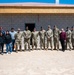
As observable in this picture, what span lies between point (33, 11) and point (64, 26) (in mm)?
2650

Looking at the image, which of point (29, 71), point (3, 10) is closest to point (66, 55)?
point (29, 71)

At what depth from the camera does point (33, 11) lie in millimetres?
22391

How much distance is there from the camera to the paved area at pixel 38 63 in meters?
14.7

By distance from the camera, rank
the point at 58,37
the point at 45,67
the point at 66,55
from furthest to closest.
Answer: the point at 58,37, the point at 66,55, the point at 45,67

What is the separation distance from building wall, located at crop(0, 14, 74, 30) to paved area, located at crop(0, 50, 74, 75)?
10.9 feet

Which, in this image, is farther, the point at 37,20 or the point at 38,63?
the point at 37,20

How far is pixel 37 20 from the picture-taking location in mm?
22859

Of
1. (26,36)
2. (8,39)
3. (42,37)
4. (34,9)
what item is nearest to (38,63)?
(8,39)

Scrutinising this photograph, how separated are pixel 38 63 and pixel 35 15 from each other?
23.0 feet

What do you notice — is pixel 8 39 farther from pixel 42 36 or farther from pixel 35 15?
pixel 35 15

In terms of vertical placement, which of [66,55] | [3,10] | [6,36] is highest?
[3,10]

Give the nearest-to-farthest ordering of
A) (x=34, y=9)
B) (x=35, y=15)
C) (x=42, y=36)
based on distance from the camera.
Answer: (x=42, y=36)
(x=34, y=9)
(x=35, y=15)

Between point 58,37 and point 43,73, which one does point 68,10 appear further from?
point 43,73

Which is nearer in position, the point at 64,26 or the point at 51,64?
the point at 51,64
